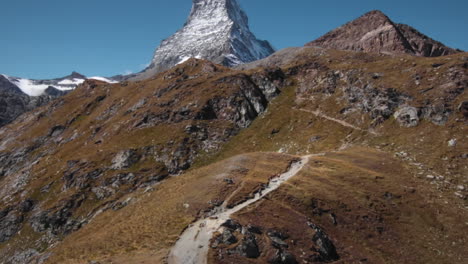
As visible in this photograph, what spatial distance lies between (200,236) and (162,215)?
44.7ft

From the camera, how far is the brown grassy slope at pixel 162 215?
4141 cm

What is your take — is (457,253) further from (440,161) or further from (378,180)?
(440,161)

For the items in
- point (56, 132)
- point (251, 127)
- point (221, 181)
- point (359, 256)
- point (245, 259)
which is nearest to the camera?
point (245, 259)

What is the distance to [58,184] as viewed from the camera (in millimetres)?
97875

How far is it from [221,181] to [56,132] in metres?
126

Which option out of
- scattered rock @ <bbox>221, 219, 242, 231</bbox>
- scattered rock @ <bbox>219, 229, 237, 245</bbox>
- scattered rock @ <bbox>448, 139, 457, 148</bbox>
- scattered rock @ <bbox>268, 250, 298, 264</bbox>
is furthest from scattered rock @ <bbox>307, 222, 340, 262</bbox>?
scattered rock @ <bbox>448, 139, 457, 148</bbox>

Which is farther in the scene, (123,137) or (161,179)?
(123,137)

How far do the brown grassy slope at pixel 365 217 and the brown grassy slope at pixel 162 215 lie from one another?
817 cm

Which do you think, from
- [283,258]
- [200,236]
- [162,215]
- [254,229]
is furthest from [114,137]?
[283,258]

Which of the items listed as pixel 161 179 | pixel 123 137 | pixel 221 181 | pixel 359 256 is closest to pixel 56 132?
pixel 123 137

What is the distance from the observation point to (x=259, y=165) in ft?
228

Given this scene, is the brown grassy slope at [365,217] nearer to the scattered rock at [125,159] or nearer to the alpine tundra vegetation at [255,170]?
→ the alpine tundra vegetation at [255,170]

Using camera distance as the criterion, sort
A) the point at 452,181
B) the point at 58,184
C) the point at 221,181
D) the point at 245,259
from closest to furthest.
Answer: the point at 245,259
the point at 452,181
the point at 221,181
the point at 58,184

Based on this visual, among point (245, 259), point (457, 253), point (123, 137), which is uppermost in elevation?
point (123, 137)
